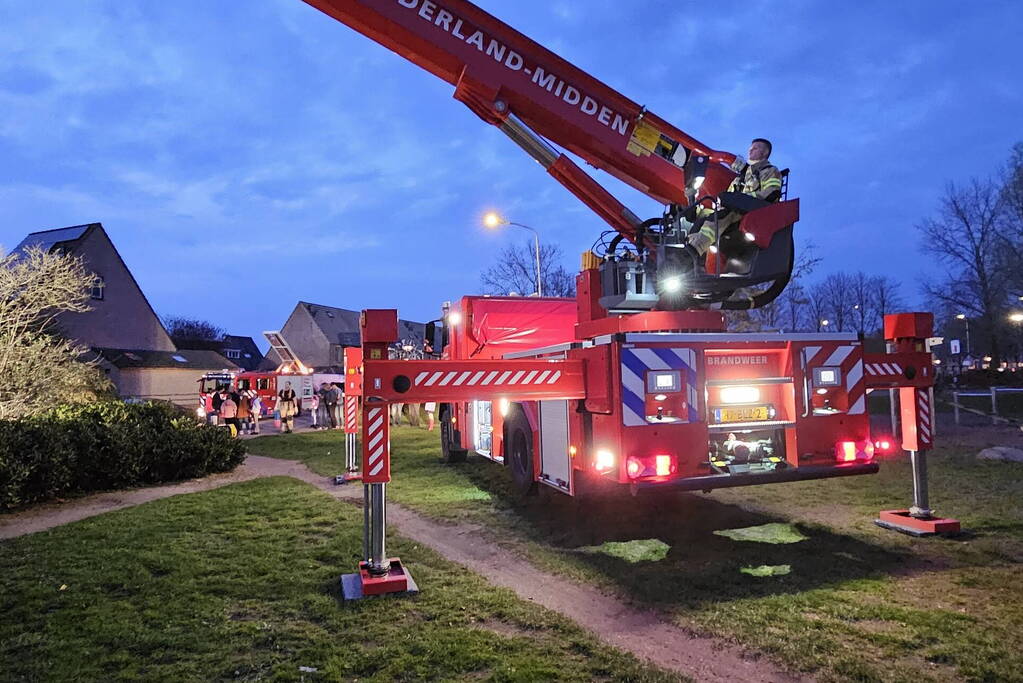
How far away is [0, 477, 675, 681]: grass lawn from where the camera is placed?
12.3 ft

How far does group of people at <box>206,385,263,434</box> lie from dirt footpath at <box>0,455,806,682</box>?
8.47 m

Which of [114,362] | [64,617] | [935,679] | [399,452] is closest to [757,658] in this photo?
[935,679]

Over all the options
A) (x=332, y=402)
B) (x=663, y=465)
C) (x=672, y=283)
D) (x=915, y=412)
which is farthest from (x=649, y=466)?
(x=332, y=402)

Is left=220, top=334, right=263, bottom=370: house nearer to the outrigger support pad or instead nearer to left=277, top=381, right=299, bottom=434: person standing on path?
left=277, top=381, right=299, bottom=434: person standing on path

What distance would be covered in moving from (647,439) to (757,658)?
78.6 inches

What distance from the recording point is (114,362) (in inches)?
1117

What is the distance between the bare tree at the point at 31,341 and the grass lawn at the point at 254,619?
635 centimetres

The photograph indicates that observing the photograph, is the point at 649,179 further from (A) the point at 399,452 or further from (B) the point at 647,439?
(A) the point at 399,452

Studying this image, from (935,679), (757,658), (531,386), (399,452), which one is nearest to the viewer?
(935,679)

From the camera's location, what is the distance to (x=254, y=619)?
15.0 ft

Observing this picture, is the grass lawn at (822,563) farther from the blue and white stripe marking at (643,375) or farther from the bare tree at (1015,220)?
the bare tree at (1015,220)

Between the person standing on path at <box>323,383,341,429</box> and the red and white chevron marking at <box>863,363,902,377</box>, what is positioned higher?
the red and white chevron marking at <box>863,363,902,377</box>

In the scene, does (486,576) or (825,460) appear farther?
(825,460)

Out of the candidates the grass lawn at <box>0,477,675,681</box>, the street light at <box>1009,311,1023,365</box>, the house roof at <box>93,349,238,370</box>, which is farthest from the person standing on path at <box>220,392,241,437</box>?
the street light at <box>1009,311,1023,365</box>
